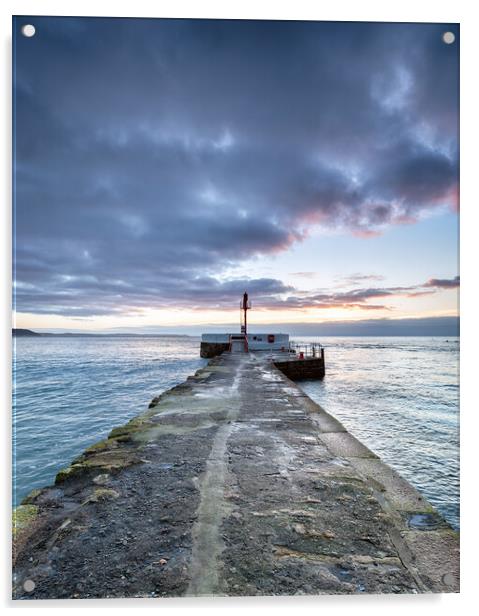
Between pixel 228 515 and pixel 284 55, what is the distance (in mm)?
4022

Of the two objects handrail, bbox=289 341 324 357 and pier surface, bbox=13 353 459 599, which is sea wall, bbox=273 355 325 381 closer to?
handrail, bbox=289 341 324 357

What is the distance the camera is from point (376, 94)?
3.63m

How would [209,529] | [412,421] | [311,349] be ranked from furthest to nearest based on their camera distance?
[311,349] < [412,421] < [209,529]

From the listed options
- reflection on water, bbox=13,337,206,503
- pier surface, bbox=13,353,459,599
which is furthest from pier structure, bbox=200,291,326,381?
pier surface, bbox=13,353,459,599

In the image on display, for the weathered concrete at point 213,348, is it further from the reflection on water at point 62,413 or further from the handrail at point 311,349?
the reflection on water at point 62,413

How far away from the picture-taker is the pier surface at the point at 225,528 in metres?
1.90

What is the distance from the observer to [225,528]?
2.26 m

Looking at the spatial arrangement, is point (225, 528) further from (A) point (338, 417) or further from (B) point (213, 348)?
(B) point (213, 348)

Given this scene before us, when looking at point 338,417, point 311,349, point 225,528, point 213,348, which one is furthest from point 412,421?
point 213,348

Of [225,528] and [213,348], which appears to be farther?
[213,348]

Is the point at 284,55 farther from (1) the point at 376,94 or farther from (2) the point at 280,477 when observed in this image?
(2) the point at 280,477

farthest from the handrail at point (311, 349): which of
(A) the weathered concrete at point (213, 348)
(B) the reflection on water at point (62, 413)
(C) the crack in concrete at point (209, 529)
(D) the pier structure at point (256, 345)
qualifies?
(C) the crack in concrete at point (209, 529)

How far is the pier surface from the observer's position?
1.90m

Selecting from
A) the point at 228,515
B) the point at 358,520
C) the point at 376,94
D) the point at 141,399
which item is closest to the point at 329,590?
the point at 358,520
